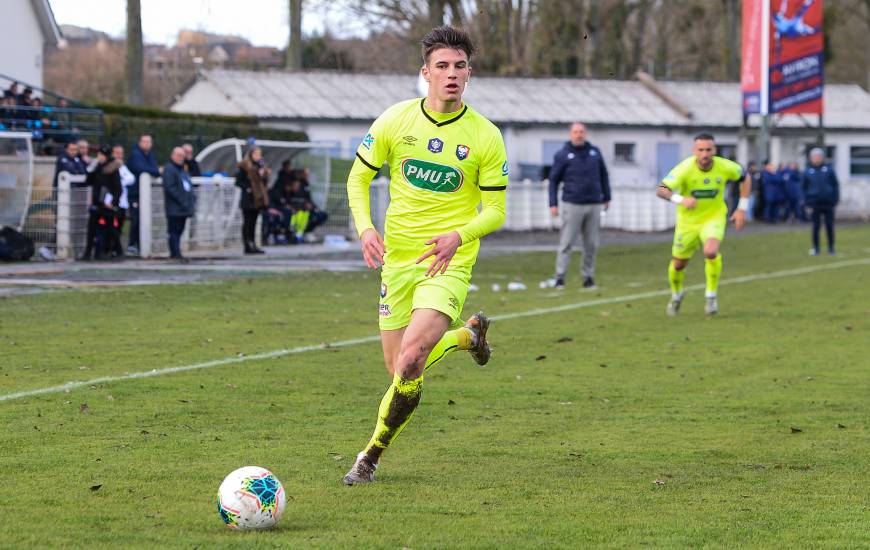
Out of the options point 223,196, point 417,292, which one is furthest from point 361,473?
point 223,196

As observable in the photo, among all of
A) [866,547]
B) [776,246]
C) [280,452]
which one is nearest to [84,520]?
[280,452]

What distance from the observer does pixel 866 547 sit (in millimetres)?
5660

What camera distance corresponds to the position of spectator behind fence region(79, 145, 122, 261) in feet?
75.1

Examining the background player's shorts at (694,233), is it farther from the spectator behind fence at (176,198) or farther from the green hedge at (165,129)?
the green hedge at (165,129)

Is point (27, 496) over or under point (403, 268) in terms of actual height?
under

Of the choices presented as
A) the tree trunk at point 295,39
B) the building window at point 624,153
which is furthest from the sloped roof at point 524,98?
the tree trunk at point 295,39

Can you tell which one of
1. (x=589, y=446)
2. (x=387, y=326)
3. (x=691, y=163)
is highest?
(x=691, y=163)

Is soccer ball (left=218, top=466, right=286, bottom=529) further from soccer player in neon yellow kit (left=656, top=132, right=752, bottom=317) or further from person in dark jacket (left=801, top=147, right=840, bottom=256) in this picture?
person in dark jacket (left=801, top=147, right=840, bottom=256)

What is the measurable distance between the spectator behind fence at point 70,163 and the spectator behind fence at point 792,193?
30.0 m

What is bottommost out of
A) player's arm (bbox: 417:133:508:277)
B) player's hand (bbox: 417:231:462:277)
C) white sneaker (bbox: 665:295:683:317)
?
white sneaker (bbox: 665:295:683:317)

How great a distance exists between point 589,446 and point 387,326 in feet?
4.84

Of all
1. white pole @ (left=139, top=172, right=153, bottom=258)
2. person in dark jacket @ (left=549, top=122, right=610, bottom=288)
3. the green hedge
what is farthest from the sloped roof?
person in dark jacket @ (left=549, top=122, right=610, bottom=288)

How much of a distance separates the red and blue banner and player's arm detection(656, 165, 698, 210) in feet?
102

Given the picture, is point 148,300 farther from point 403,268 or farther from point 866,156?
point 866,156
